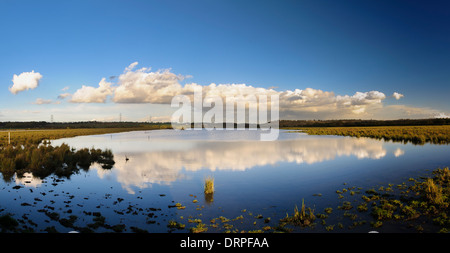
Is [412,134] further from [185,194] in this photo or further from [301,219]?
[301,219]

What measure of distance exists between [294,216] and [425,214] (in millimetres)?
4604

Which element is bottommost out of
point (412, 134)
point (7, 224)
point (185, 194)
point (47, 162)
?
point (185, 194)

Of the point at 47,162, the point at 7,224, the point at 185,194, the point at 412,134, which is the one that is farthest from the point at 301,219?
the point at 412,134

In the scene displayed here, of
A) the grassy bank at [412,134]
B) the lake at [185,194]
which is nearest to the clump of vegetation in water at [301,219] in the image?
the lake at [185,194]

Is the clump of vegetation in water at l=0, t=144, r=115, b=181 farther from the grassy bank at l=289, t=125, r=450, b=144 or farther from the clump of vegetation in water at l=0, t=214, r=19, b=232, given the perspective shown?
the grassy bank at l=289, t=125, r=450, b=144

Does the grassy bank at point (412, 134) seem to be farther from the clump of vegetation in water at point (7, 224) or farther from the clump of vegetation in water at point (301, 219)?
the clump of vegetation in water at point (7, 224)

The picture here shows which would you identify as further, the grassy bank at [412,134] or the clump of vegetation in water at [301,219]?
the grassy bank at [412,134]

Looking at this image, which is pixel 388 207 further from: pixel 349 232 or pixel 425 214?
pixel 349 232

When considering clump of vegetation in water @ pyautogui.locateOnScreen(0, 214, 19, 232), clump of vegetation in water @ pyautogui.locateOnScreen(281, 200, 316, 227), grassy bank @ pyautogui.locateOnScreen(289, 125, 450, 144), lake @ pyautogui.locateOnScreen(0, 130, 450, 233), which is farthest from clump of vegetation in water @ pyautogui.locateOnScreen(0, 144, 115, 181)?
grassy bank @ pyautogui.locateOnScreen(289, 125, 450, 144)

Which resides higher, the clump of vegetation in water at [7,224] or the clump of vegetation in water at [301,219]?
the clump of vegetation in water at [7,224]

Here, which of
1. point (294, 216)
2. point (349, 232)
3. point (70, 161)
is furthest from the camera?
point (70, 161)

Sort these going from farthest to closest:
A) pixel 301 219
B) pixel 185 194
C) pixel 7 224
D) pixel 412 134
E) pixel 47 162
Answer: pixel 412 134
pixel 47 162
pixel 185 194
pixel 301 219
pixel 7 224
